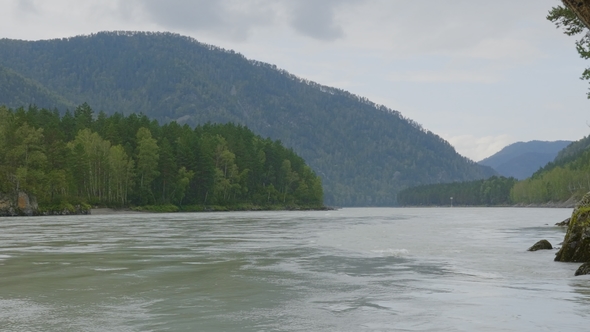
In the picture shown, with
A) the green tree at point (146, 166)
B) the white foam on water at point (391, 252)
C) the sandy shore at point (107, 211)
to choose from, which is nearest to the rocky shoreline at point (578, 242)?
the white foam on water at point (391, 252)

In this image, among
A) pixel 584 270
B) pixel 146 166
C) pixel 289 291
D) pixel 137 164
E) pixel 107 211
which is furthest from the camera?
pixel 137 164

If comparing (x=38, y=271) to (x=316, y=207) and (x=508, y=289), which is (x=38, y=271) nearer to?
(x=508, y=289)

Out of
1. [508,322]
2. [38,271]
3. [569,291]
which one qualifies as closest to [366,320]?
[508,322]

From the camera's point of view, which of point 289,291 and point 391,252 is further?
point 391,252

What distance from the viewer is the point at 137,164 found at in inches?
5162

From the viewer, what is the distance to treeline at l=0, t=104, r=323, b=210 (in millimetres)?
101375

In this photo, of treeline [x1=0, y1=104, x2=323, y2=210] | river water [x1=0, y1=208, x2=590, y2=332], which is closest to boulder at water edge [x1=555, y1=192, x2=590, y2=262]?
river water [x1=0, y1=208, x2=590, y2=332]

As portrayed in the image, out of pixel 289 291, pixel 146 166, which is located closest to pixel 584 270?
pixel 289 291

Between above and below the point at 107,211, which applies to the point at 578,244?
below

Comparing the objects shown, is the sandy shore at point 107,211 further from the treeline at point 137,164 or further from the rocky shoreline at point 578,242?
the rocky shoreline at point 578,242

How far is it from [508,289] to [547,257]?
31.4 feet

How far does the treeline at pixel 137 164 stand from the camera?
10138cm

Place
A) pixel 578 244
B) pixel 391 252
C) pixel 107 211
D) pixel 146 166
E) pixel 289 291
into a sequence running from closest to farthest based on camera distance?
1. pixel 289 291
2. pixel 578 244
3. pixel 391 252
4. pixel 107 211
5. pixel 146 166

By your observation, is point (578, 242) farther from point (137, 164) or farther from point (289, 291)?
point (137, 164)
